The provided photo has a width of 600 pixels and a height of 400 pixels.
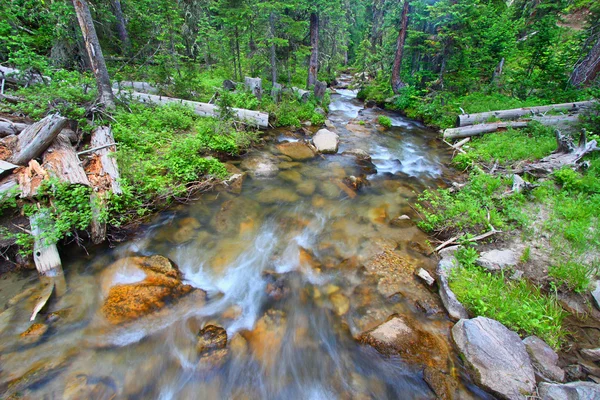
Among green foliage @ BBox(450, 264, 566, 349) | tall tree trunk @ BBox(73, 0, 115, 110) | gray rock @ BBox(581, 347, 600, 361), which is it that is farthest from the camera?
tall tree trunk @ BBox(73, 0, 115, 110)

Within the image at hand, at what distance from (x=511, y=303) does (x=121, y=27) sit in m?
20.9

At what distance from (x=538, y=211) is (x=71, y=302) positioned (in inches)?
375

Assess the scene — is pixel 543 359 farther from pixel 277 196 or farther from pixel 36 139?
pixel 36 139

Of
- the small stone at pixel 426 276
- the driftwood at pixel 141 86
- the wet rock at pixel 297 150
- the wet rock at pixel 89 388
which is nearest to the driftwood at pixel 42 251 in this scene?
the wet rock at pixel 89 388

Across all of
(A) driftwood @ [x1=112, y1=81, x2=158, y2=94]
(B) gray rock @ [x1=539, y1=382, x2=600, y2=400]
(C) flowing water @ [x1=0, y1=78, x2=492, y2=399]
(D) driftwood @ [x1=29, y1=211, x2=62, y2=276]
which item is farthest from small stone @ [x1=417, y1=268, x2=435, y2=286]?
(A) driftwood @ [x1=112, y1=81, x2=158, y2=94]

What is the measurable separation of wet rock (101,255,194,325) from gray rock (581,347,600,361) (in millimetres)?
6043

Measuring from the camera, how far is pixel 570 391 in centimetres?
291

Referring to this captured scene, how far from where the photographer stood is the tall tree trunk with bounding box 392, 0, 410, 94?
15672 millimetres

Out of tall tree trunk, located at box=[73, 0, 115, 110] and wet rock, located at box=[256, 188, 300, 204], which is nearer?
tall tree trunk, located at box=[73, 0, 115, 110]

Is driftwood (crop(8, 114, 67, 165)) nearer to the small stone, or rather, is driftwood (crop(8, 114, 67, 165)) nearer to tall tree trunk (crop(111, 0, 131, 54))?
the small stone

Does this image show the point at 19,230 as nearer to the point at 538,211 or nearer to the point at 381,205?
the point at 381,205

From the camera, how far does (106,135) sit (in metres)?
6.89

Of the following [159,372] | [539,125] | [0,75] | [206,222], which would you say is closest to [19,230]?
[206,222]

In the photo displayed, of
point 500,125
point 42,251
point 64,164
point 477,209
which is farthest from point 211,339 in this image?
point 500,125
